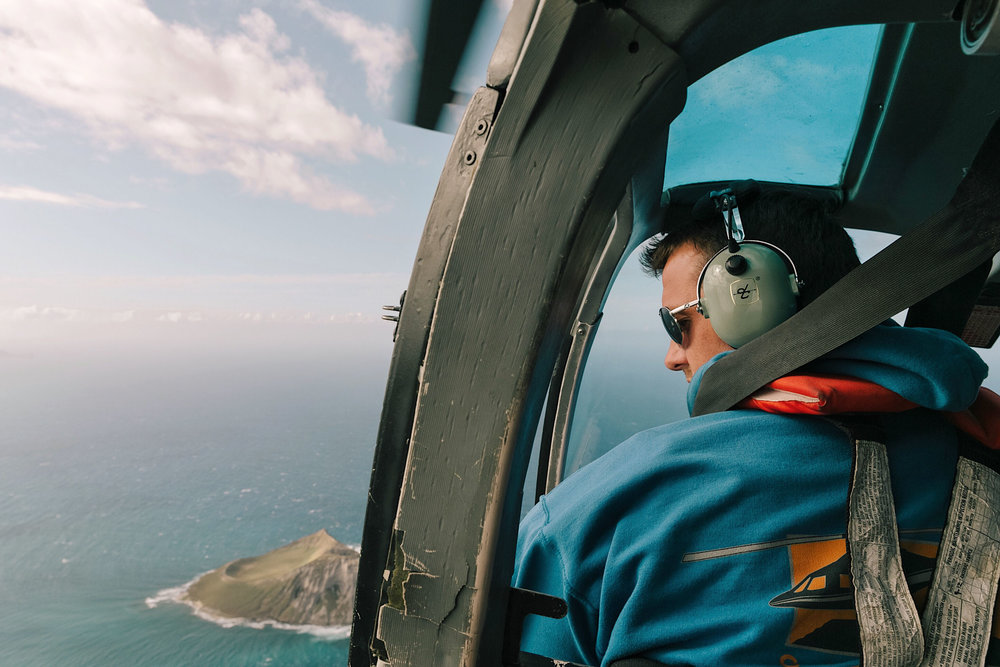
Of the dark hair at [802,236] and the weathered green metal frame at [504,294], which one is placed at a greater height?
the dark hair at [802,236]

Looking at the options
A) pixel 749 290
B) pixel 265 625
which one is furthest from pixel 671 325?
pixel 265 625


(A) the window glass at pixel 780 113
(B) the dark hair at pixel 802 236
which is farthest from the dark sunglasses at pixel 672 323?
(A) the window glass at pixel 780 113

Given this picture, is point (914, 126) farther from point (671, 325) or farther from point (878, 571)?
point (878, 571)

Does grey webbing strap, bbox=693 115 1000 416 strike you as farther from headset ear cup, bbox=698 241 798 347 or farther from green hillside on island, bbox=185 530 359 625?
green hillside on island, bbox=185 530 359 625

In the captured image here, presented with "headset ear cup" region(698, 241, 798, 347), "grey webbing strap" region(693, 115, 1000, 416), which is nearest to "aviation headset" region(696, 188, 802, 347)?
"headset ear cup" region(698, 241, 798, 347)

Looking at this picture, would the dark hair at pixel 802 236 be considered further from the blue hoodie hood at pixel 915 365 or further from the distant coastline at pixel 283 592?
the distant coastline at pixel 283 592
